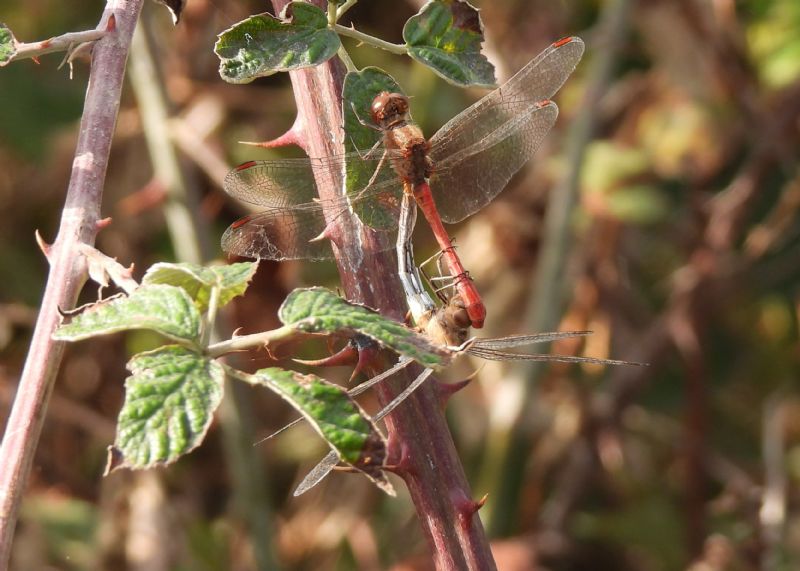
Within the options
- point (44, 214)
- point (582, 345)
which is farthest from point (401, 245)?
point (44, 214)

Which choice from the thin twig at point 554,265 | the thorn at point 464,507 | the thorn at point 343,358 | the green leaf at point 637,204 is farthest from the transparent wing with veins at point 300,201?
the green leaf at point 637,204

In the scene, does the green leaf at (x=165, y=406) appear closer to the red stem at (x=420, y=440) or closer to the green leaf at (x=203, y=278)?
the green leaf at (x=203, y=278)

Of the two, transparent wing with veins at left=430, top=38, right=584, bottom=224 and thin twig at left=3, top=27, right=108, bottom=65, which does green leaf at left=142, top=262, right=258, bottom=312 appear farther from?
transparent wing with veins at left=430, top=38, right=584, bottom=224

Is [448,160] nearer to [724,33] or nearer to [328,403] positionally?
[328,403]

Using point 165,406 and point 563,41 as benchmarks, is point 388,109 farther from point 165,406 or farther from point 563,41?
point 165,406

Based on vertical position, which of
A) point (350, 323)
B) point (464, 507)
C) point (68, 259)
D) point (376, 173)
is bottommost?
point (464, 507)

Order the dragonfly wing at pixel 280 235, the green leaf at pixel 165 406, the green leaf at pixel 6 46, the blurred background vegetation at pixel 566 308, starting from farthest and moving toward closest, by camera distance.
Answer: the blurred background vegetation at pixel 566 308
the dragonfly wing at pixel 280 235
the green leaf at pixel 6 46
the green leaf at pixel 165 406

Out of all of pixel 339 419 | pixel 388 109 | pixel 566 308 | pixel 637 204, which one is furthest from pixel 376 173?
pixel 566 308
